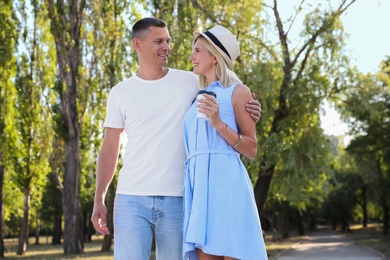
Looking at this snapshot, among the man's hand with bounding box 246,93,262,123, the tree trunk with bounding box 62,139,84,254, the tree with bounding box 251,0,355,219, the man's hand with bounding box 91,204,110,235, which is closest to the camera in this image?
the man's hand with bounding box 246,93,262,123

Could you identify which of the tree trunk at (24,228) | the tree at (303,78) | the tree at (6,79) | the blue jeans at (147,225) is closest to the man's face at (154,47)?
the blue jeans at (147,225)

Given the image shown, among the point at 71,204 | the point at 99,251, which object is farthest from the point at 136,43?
the point at 99,251

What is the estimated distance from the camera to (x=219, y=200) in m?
4.07

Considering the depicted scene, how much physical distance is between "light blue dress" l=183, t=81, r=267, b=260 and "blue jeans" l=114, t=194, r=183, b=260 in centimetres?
A: 18

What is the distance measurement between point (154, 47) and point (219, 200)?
1.10 m

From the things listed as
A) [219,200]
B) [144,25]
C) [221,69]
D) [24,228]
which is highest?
[144,25]

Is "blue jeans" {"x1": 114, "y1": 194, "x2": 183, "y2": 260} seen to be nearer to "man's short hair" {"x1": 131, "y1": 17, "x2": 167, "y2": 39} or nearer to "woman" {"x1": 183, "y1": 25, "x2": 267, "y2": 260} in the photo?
"woman" {"x1": 183, "y1": 25, "x2": 267, "y2": 260}

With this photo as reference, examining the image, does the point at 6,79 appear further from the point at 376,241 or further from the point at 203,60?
the point at 203,60

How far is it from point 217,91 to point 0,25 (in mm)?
23092

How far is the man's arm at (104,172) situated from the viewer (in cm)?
445

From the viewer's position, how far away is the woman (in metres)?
4.03

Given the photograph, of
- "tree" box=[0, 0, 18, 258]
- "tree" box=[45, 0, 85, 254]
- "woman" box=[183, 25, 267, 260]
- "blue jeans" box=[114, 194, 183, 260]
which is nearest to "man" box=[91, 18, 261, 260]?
"blue jeans" box=[114, 194, 183, 260]

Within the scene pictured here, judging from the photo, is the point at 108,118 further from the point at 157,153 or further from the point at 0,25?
the point at 0,25

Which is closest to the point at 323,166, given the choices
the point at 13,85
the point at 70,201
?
the point at 70,201
